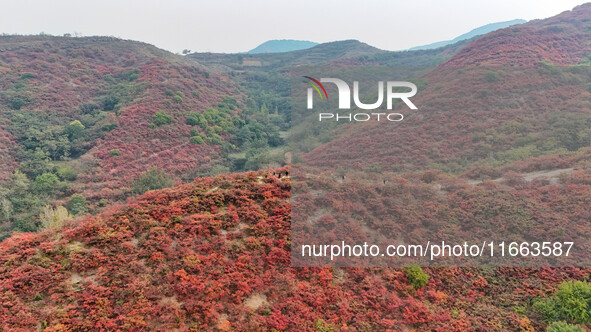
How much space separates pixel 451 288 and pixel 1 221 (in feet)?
83.3

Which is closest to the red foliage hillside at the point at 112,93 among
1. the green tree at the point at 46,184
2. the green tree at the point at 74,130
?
the green tree at the point at 46,184

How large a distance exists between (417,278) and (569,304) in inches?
137

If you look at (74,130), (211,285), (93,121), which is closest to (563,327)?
(211,285)

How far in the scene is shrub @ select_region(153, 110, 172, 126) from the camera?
33.9m

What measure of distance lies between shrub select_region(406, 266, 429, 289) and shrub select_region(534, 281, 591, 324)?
2.70 metres

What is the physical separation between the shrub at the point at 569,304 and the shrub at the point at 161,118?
36.3 meters

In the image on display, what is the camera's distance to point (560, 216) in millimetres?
9117

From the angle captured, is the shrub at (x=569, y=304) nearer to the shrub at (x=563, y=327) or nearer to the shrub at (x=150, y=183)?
the shrub at (x=563, y=327)

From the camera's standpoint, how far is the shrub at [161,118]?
33938 millimetres

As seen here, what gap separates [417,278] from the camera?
26.1ft

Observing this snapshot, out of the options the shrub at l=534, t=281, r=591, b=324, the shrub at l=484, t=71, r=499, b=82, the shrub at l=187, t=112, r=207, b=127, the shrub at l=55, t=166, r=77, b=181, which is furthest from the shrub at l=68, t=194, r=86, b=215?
the shrub at l=484, t=71, r=499, b=82

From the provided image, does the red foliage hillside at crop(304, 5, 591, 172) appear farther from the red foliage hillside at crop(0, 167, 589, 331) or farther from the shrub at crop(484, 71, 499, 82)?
the red foliage hillside at crop(0, 167, 589, 331)

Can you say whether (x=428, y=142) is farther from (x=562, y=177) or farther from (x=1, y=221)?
(x=1, y=221)

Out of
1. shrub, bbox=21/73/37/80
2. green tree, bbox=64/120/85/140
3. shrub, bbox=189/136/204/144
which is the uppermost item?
shrub, bbox=21/73/37/80
